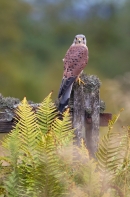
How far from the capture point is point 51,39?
1173 inches

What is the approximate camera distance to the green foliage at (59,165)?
1.24m

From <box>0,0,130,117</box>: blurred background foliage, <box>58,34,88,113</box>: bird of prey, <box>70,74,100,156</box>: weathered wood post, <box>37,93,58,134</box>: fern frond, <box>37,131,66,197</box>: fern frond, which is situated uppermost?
<box>0,0,130,117</box>: blurred background foliage

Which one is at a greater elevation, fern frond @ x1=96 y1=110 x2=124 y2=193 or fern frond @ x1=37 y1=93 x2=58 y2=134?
fern frond @ x1=37 y1=93 x2=58 y2=134

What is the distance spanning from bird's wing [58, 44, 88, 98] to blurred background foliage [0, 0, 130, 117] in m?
12.1

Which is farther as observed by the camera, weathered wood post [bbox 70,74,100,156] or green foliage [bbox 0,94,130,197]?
weathered wood post [bbox 70,74,100,156]

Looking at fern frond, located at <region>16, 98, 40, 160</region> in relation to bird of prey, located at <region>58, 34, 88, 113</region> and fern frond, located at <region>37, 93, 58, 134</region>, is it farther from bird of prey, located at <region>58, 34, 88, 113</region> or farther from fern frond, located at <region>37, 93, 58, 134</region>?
bird of prey, located at <region>58, 34, 88, 113</region>

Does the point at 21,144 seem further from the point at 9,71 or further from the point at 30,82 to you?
the point at 30,82

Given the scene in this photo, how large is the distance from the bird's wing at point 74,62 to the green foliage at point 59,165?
326 centimetres

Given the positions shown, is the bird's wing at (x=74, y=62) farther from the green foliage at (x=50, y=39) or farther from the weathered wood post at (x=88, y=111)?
the green foliage at (x=50, y=39)

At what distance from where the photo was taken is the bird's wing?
509 centimetres

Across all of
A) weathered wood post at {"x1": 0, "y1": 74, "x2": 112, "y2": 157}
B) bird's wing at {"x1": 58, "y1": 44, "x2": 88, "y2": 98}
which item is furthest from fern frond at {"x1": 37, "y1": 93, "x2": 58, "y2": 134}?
bird's wing at {"x1": 58, "y1": 44, "x2": 88, "y2": 98}

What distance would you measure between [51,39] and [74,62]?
24.0 meters

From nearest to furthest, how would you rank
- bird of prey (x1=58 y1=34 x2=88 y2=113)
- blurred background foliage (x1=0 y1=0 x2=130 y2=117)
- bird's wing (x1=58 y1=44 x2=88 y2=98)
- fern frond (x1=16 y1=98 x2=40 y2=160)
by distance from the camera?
fern frond (x1=16 y1=98 x2=40 y2=160) → bird of prey (x1=58 y1=34 x2=88 y2=113) → bird's wing (x1=58 y1=44 x2=88 y2=98) → blurred background foliage (x1=0 y1=0 x2=130 y2=117)

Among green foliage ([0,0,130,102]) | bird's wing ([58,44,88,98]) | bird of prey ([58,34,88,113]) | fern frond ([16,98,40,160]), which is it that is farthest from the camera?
green foliage ([0,0,130,102])
